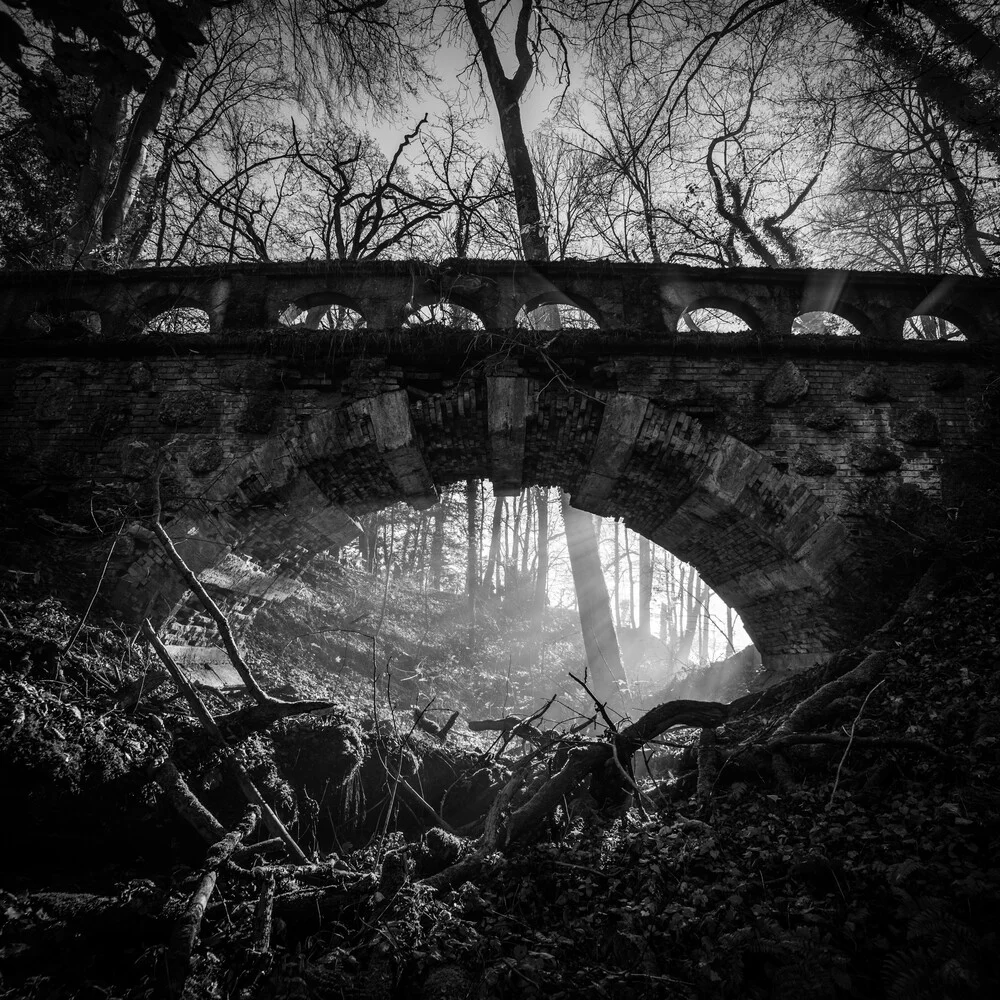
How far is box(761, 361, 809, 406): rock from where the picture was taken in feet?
18.1

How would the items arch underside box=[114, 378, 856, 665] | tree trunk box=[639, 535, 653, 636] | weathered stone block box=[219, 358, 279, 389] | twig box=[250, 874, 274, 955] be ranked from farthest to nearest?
tree trunk box=[639, 535, 653, 636] < weathered stone block box=[219, 358, 279, 389] < arch underside box=[114, 378, 856, 665] < twig box=[250, 874, 274, 955]

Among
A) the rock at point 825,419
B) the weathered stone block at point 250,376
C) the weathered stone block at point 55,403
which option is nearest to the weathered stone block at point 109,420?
the weathered stone block at point 55,403

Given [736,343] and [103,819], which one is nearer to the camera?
[103,819]

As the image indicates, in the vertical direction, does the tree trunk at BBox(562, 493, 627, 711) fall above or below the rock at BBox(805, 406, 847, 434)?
below

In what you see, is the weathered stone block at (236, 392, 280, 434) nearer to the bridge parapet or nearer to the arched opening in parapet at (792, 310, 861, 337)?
the bridge parapet

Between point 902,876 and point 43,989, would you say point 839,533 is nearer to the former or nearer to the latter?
point 902,876

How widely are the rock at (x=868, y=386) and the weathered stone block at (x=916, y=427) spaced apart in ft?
0.90

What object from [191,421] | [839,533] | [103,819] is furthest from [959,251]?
[103,819]

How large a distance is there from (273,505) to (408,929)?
14.4ft

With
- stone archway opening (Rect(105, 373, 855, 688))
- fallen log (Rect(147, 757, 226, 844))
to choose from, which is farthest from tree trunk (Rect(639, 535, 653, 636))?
fallen log (Rect(147, 757, 226, 844))

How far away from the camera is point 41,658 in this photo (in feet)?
10.8

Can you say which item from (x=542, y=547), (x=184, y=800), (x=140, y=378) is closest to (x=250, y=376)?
(x=140, y=378)

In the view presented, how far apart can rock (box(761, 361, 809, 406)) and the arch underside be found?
26.6 inches

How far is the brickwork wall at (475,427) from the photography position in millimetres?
5281
